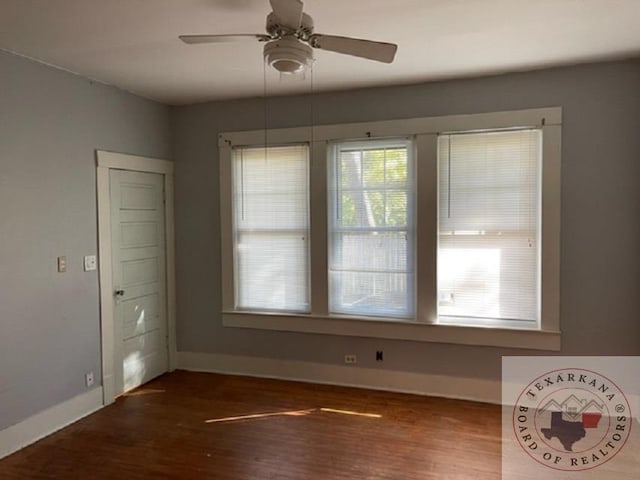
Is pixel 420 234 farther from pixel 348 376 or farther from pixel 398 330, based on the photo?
pixel 348 376

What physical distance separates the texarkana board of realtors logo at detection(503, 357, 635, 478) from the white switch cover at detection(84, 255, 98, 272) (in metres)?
3.30

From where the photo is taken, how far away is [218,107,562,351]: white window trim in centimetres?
345

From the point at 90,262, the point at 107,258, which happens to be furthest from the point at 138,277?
the point at 90,262

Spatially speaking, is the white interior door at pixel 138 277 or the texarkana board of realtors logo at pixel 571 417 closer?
the texarkana board of realtors logo at pixel 571 417

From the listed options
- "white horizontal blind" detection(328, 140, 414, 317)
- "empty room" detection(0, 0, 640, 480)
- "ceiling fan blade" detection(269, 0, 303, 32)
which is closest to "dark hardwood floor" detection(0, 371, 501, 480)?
"empty room" detection(0, 0, 640, 480)

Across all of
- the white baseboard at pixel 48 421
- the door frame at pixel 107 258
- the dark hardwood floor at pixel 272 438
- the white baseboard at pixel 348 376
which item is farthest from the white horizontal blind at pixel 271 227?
the white baseboard at pixel 48 421

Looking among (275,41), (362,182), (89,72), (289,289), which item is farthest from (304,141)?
(275,41)

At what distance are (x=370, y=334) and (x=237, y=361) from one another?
1362 millimetres

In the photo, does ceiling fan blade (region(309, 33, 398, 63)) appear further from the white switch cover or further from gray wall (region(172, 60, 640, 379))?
the white switch cover

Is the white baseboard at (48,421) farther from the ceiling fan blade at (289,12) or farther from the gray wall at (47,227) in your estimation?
the ceiling fan blade at (289,12)

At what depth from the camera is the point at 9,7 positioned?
2.34 m

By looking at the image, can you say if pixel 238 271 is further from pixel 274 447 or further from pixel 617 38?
pixel 617 38

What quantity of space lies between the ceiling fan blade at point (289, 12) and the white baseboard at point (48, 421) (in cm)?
302

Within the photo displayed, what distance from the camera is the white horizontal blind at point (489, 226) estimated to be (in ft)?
11.6
